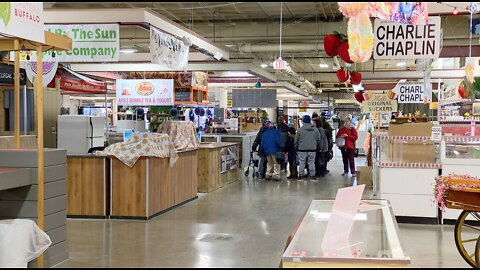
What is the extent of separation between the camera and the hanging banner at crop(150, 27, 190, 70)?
800 centimetres

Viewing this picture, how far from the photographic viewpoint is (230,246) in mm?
6465

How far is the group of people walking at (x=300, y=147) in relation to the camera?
1288cm

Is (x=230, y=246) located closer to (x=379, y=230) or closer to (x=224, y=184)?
(x=379, y=230)

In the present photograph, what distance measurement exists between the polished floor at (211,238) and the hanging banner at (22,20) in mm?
2548

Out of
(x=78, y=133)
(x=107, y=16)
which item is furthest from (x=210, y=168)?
(x=107, y=16)

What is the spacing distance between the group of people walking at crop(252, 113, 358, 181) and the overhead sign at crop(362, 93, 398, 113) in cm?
376

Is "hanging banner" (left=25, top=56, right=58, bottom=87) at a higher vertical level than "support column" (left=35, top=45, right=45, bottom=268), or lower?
higher

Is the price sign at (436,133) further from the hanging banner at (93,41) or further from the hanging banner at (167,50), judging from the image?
the hanging banner at (93,41)

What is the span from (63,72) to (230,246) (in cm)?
514

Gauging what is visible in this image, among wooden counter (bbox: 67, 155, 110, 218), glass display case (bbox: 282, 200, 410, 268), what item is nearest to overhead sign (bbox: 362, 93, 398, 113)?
wooden counter (bbox: 67, 155, 110, 218)

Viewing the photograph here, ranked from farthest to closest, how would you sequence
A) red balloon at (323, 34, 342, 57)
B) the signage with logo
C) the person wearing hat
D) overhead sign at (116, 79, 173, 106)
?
overhead sign at (116, 79, 173, 106), the person wearing hat, the signage with logo, red balloon at (323, 34, 342, 57)

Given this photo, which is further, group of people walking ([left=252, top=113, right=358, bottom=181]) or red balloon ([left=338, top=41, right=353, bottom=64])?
group of people walking ([left=252, top=113, right=358, bottom=181])

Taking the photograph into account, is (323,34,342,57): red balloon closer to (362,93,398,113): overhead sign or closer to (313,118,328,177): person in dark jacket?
(313,118,328,177): person in dark jacket

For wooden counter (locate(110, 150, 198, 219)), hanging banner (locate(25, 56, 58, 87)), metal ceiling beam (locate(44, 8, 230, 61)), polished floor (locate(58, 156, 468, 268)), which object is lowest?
polished floor (locate(58, 156, 468, 268))
